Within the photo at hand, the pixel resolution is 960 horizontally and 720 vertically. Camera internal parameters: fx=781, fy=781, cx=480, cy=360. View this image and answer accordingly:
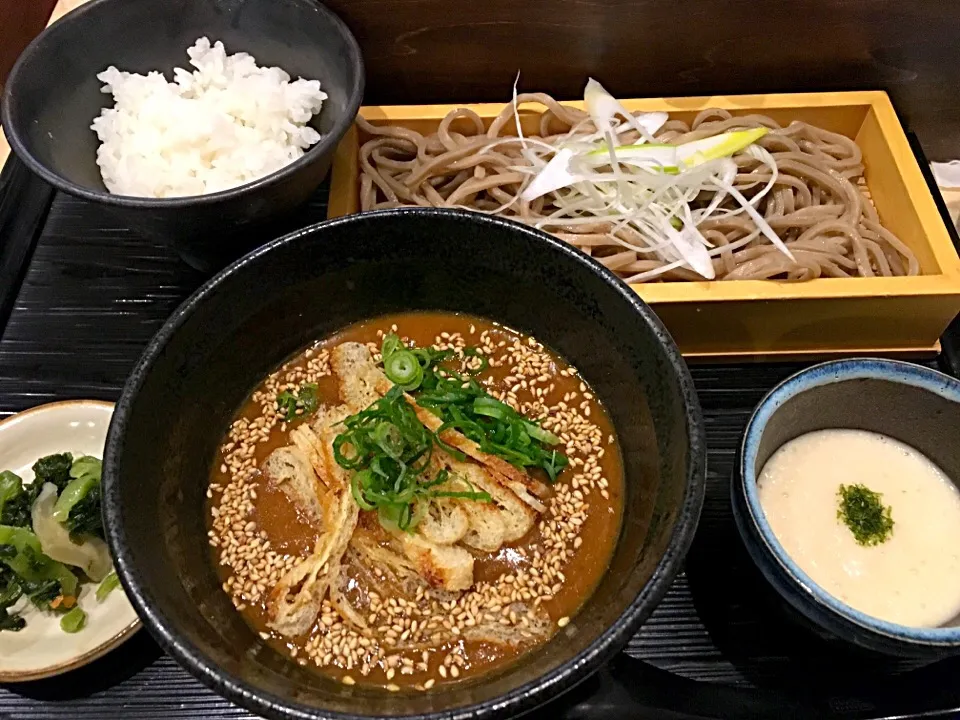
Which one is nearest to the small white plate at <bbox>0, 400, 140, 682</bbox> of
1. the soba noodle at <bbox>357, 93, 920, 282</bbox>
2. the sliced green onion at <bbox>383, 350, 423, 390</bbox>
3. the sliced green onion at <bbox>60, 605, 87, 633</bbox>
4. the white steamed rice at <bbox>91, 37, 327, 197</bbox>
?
the sliced green onion at <bbox>60, 605, 87, 633</bbox>

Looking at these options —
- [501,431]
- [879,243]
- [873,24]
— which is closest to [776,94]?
[873,24]

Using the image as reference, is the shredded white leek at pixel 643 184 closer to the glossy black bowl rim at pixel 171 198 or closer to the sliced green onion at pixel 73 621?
the glossy black bowl rim at pixel 171 198

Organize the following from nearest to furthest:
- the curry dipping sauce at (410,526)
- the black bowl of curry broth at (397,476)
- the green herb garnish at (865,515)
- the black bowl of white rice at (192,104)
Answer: the black bowl of curry broth at (397,476) < the curry dipping sauce at (410,526) < the green herb garnish at (865,515) < the black bowl of white rice at (192,104)

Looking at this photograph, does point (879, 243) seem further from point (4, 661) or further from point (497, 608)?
point (4, 661)

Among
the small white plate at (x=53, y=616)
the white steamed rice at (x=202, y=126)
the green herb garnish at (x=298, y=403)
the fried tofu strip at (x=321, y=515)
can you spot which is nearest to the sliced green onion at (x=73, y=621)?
A: the small white plate at (x=53, y=616)

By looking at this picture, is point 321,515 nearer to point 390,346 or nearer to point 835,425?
point 390,346

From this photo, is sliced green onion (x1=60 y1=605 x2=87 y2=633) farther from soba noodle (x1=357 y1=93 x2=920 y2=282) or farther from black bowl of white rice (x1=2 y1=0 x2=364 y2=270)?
soba noodle (x1=357 y1=93 x2=920 y2=282)

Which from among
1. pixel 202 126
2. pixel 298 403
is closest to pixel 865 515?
pixel 298 403
